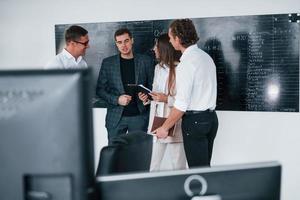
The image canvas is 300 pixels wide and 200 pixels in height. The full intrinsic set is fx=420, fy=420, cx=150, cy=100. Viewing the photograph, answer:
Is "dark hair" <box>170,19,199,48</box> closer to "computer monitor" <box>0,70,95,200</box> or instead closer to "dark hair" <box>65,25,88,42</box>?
"dark hair" <box>65,25,88,42</box>

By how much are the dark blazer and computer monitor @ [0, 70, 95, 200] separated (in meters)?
3.08

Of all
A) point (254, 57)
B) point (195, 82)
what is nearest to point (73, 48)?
point (195, 82)

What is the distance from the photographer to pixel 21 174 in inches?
30.7

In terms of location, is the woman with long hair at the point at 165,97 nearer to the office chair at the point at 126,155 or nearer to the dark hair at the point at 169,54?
the dark hair at the point at 169,54

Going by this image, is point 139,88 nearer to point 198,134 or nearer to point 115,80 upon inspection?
point 115,80

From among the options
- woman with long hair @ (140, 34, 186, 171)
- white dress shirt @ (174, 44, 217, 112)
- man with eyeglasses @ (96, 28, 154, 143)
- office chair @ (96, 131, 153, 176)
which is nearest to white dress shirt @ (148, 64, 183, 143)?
woman with long hair @ (140, 34, 186, 171)

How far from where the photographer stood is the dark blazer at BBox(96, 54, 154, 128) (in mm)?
3848

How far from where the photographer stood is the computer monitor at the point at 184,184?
3.00 feet

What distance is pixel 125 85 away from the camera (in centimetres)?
389

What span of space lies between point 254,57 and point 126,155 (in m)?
2.37

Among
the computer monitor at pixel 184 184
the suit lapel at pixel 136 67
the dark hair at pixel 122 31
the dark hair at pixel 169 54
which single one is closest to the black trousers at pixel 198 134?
the dark hair at pixel 169 54

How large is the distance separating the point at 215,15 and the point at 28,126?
305 centimetres

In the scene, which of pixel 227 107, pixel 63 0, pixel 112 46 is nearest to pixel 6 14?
pixel 63 0

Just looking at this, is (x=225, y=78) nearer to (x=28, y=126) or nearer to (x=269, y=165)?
(x=269, y=165)
